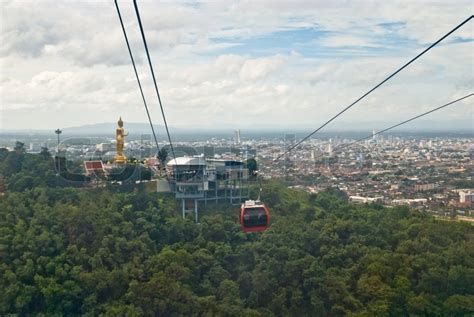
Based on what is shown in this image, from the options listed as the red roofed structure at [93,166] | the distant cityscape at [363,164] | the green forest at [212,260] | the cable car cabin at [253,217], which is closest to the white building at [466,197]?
the distant cityscape at [363,164]

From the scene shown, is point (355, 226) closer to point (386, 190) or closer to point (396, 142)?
point (386, 190)

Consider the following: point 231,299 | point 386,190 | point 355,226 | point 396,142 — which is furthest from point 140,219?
point 396,142

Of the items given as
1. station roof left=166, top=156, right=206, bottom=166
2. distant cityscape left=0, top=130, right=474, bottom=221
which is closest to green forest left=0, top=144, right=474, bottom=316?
station roof left=166, top=156, right=206, bottom=166

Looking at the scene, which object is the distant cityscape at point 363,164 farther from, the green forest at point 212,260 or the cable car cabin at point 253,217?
the cable car cabin at point 253,217

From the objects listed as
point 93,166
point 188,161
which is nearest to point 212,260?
point 188,161

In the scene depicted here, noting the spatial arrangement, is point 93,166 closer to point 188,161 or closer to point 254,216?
point 188,161

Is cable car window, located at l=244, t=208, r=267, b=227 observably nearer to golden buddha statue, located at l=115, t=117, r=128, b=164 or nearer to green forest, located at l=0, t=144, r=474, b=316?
green forest, located at l=0, t=144, r=474, b=316
